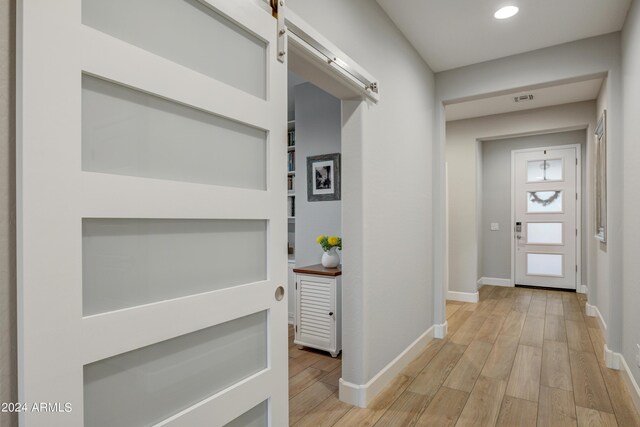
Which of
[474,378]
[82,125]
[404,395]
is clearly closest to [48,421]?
[82,125]

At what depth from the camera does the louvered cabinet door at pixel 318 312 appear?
3.01 metres

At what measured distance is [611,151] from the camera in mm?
2795

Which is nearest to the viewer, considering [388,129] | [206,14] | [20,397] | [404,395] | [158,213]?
[20,397]

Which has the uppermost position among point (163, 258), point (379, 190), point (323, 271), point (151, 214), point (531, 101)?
point (531, 101)

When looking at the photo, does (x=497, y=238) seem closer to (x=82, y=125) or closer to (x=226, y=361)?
(x=226, y=361)

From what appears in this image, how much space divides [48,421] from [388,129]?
239 centimetres

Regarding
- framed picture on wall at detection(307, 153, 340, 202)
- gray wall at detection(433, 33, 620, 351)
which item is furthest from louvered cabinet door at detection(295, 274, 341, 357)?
gray wall at detection(433, 33, 620, 351)

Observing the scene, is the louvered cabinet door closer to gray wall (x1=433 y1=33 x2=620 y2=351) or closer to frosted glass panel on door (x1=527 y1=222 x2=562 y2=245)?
gray wall (x1=433 y1=33 x2=620 y2=351)

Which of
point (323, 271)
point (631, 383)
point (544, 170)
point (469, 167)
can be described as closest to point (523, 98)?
point (469, 167)

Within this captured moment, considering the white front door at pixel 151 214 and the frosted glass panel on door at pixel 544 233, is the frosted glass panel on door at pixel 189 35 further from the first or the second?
the frosted glass panel on door at pixel 544 233

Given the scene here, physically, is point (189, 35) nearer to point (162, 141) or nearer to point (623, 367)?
point (162, 141)

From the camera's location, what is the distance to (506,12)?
2.54 m

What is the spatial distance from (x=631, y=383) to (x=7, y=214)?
3309 millimetres

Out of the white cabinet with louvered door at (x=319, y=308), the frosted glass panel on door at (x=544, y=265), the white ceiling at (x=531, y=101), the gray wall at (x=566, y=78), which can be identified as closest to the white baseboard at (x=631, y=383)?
the gray wall at (x=566, y=78)
